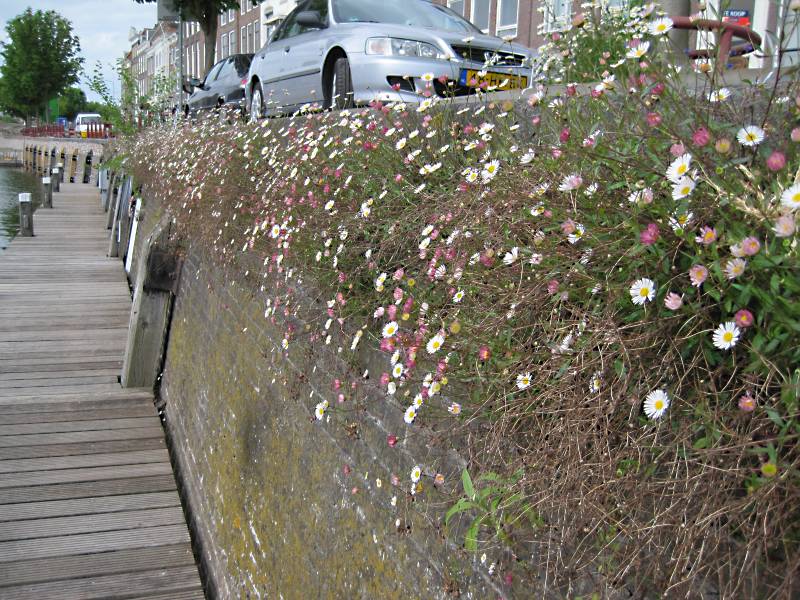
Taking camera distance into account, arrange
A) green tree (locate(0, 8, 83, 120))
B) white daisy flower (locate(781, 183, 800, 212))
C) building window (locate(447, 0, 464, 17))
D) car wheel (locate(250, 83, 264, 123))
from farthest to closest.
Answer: green tree (locate(0, 8, 83, 120))
building window (locate(447, 0, 464, 17))
car wheel (locate(250, 83, 264, 123))
white daisy flower (locate(781, 183, 800, 212))

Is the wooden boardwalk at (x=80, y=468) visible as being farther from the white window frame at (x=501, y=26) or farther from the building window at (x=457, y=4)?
the building window at (x=457, y=4)

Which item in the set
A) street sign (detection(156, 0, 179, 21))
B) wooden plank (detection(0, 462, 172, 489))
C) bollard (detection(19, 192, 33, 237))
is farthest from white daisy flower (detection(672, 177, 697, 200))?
Result: bollard (detection(19, 192, 33, 237))

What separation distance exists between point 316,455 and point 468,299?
4.49 ft

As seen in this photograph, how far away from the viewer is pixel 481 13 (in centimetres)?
2002

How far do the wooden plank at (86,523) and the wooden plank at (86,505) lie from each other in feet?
0.21

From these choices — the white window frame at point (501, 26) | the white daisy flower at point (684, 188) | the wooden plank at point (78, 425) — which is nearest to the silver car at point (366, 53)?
the wooden plank at point (78, 425)

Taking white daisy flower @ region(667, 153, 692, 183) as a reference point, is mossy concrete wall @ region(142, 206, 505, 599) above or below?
below

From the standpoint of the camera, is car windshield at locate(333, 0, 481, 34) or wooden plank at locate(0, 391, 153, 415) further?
car windshield at locate(333, 0, 481, 34)

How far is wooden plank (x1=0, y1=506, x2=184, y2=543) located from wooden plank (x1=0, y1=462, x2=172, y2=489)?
0.51 meters

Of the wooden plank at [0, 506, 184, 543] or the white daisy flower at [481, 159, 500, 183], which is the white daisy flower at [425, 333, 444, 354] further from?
the wooden plank at [0, 506, 184, 543]

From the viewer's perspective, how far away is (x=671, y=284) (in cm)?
146

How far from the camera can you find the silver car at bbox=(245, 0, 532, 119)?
23.2 ft

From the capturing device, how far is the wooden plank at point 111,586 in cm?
491

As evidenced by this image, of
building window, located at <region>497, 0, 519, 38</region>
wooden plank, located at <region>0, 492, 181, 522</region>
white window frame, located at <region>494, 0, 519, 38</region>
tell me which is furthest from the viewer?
building window, located at <region>497, 0, 519, 38</region>
